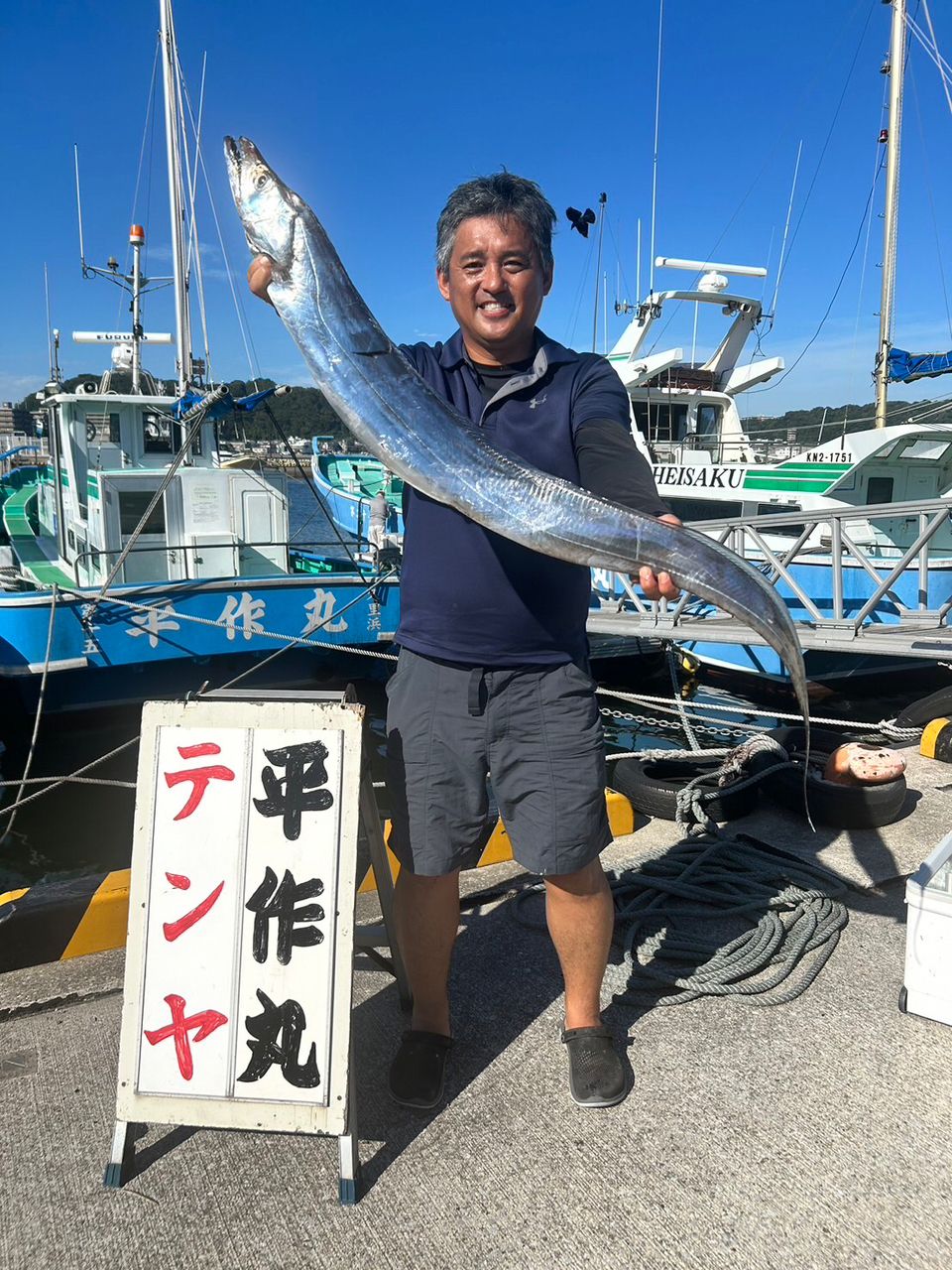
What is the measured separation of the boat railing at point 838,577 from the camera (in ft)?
21.5

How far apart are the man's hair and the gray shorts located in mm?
1149

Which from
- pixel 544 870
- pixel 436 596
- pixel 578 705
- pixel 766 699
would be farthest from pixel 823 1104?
pixel 766 699

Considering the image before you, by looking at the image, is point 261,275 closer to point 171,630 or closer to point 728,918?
point 728,918

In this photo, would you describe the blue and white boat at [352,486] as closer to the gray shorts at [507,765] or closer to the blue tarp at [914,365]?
the blue tarp at [914,365]

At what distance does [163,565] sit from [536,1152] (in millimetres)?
10039

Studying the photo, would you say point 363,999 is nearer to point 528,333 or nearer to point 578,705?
point 578,705

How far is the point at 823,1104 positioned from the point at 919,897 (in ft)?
2.24

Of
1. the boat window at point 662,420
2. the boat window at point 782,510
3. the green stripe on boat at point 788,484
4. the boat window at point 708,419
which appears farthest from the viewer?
the boat window at point 708,419

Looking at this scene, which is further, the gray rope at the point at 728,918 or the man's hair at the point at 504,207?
the gray rope at the point at 728,918

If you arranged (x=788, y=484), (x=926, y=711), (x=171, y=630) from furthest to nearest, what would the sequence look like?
(x=788, y=484)
(x=171, y=630)
(x=926, y=711)

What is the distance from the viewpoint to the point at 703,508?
49.4 ft

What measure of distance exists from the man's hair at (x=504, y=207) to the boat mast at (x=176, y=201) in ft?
34.1

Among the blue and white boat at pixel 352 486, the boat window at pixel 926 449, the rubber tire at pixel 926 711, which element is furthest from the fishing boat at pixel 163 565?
the boat window at pixel 926 449

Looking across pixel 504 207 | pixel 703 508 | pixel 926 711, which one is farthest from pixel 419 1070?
pixel 703 508
